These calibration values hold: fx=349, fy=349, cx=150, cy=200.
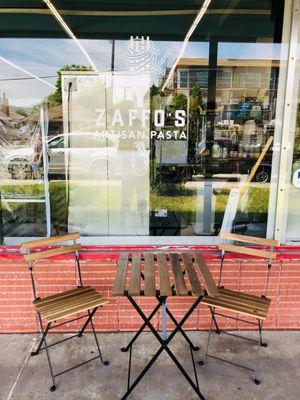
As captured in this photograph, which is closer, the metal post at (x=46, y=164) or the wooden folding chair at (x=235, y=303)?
the wooden folding chair at (x=235, y=303)

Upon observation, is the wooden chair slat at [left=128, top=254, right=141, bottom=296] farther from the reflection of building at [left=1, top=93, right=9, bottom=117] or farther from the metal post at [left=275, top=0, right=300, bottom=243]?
the reflection of building at [left=1, top=93, right=9, bottom=117]

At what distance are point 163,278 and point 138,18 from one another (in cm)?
246

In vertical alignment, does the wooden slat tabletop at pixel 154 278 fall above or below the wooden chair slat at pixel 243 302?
above

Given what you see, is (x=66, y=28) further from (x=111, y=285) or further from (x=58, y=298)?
(x=58, y=298)

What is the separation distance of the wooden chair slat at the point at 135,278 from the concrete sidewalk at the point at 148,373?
66cm

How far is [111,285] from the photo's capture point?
101 inches

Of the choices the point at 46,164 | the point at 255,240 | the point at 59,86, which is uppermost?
the point at 59,86

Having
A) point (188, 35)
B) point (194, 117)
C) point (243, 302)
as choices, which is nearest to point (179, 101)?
point (194, 117)

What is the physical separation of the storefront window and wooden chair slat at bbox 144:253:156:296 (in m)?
0.90

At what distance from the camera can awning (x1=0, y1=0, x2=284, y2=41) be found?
305 cm

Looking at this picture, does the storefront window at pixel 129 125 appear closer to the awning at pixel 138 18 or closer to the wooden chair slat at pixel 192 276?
the awning at pixel 138 18

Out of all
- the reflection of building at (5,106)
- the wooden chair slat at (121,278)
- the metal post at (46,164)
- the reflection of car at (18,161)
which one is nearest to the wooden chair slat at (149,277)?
the wooden chair slat at (121,278)

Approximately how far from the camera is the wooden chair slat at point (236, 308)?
199 centimetres

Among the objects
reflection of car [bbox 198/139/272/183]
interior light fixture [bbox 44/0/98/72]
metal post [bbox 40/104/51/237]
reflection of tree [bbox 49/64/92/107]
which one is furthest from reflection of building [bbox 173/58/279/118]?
metal post [bbox 40/104/51/237]
